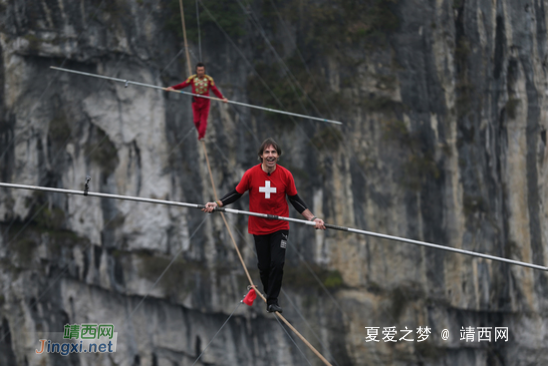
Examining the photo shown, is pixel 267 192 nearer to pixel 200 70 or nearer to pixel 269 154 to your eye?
pixel 269 154

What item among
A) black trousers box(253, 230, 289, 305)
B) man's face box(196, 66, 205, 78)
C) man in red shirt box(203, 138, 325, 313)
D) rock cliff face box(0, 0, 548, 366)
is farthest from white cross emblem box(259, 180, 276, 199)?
rock cliff face box(0, 0, 548, 366)

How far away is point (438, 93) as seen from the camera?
13.5 meters

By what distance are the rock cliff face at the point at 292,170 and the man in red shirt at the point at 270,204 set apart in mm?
9023

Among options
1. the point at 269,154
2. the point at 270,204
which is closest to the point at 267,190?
the point at 270,204

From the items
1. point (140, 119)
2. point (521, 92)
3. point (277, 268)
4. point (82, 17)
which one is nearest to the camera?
point (277, 268)

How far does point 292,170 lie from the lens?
14375 millimetres

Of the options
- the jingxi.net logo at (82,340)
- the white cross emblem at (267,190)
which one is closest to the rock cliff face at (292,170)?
the jingxi.net logo at (82,340)

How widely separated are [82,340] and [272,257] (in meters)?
12.2

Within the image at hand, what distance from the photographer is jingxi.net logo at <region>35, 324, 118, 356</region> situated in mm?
15250

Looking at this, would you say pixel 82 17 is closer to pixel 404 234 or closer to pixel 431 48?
pixel 431 48

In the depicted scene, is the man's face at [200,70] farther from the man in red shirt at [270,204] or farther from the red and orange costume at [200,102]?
the man in red shirt at [270,204]

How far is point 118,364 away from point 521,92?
1306 cm

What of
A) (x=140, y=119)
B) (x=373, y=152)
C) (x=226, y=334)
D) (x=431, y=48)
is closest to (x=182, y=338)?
(x=226, y=334)

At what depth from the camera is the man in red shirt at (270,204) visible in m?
4.96
